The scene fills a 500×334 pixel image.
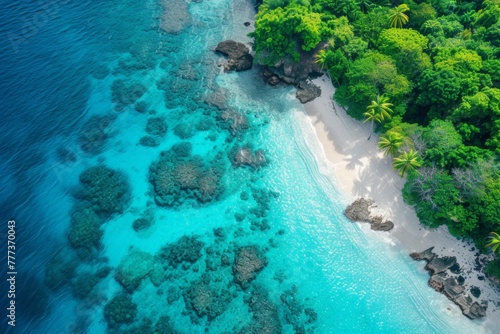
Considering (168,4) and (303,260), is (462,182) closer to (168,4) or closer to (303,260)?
(303,260)

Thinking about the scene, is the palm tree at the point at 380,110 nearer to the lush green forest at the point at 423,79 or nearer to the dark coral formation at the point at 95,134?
the lush green forest at the point at 423,79

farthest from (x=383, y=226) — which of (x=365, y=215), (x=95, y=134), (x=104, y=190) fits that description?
(x=95, y=134)

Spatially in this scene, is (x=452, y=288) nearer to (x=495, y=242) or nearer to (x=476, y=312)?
(x=476, y=312)

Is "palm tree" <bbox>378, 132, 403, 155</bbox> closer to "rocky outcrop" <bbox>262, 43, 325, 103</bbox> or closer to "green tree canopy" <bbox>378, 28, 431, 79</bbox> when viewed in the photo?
"green tree canopy" <bbox>378, 28, 431, 79</bbox>

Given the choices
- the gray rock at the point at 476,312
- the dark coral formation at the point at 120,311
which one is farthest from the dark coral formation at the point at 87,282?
the gray rock at the point at 476,312

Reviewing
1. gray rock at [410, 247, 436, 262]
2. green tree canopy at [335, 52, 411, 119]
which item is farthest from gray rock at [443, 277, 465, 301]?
green tree canopy at [335, 52, 411, 119]

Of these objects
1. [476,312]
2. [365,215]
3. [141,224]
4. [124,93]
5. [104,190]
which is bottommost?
[476,312]
